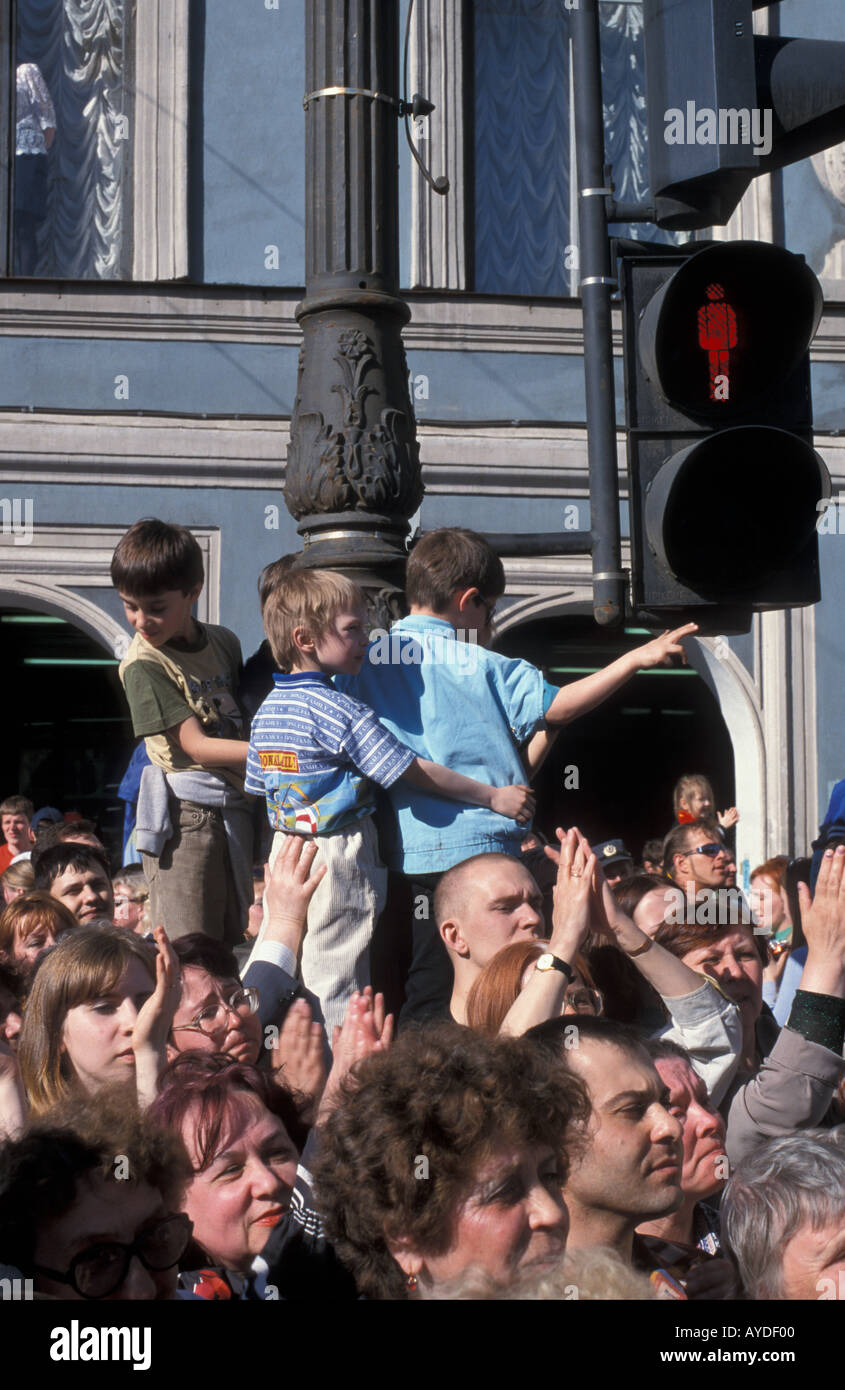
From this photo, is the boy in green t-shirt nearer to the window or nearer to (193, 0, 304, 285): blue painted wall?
(193, 0, 304, 285): blue painted wall

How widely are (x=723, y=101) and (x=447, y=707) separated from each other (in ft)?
6.20

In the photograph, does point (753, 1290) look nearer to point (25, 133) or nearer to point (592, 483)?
point (592, 483)

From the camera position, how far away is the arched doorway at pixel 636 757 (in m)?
16.1

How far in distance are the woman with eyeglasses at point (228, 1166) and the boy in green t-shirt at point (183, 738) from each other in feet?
4.93

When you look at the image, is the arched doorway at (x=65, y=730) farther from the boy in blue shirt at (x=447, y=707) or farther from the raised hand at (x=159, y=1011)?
the raised hand at (x=159, y=1011)

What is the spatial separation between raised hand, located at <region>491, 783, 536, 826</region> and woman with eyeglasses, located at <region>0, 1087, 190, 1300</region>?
1.79m

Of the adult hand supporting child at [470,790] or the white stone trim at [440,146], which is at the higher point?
the white stone trim at [440,146]

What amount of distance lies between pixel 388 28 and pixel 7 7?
944 cm

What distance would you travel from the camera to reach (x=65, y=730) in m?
15.7

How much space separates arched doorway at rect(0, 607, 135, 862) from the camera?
51.0ft

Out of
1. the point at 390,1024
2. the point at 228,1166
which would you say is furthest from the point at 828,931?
the point at 228,1166

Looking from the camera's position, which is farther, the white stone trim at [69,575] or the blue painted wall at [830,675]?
the blue painted wall at [830,675]

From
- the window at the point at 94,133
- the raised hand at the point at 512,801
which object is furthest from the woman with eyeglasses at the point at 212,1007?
the window at the point at 94,133
